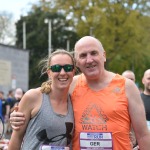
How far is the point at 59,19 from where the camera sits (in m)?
48.2

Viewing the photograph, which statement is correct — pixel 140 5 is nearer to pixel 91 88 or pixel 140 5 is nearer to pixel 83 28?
pixel 83 28

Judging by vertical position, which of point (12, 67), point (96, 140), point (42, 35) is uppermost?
point (42, 35)

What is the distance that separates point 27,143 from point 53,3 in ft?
91.3

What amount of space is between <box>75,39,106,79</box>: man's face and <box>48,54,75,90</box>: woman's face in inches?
3.2

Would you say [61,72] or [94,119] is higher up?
[61,72]

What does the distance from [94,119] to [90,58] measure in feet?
1.45

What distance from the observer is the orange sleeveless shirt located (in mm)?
2980

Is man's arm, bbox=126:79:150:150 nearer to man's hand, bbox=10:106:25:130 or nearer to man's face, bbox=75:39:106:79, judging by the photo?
man's face, bbox=75:39:106:79

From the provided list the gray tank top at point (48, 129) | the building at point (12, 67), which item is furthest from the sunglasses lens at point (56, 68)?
the building at point (12, 67)

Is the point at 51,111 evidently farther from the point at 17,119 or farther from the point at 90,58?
the point at 90,58

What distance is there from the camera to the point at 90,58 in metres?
3.04

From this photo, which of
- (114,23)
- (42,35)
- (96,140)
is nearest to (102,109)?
(96,140)

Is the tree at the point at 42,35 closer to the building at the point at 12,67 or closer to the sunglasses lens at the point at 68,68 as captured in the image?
the building at the point at 12,67

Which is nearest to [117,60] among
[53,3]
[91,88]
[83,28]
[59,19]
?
[83,28]
